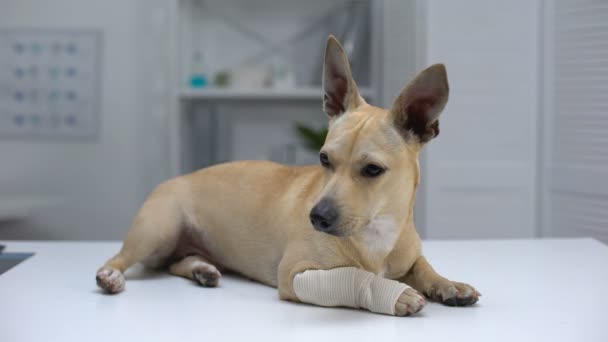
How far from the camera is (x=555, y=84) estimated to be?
3375 millimetres

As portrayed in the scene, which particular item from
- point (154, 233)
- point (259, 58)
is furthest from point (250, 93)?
point (154, 233)

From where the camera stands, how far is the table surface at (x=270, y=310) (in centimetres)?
125

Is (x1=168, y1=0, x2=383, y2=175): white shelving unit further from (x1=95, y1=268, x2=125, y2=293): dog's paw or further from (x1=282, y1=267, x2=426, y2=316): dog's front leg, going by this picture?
(x1=282, y1=267, x2=426, y2=316): dog's front leg

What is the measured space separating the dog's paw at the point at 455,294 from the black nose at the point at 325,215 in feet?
1.07

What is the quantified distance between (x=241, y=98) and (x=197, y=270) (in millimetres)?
2553

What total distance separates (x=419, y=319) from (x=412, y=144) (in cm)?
39

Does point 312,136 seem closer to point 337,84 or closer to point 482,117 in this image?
point 482,117

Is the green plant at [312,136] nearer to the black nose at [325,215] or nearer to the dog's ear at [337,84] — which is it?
the dog's ear at [337,84]

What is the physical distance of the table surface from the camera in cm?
125

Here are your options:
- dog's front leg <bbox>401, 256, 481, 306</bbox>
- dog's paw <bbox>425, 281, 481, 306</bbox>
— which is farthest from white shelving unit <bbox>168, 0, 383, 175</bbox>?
dog's paw <bbox>425, 281, 481, 306</bbox>

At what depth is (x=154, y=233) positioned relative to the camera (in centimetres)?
179

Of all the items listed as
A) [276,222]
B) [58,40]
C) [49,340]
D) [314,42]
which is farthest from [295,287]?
[58,40]

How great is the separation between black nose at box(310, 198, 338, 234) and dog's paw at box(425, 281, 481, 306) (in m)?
0.33

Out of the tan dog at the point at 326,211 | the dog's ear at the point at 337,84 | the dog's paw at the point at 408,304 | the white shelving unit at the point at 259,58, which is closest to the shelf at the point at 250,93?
the white shelving unit at the point at 259,58
